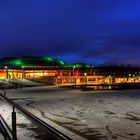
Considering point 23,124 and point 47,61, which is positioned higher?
point 47,61

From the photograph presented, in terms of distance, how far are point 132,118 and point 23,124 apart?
5068mm

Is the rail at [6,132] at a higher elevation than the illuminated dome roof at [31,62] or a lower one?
lower

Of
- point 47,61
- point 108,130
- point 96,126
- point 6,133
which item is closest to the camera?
point 6,133

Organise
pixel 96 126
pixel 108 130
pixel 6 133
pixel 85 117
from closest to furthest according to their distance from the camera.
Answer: pixel 6 133
pixel 108 130
pixel 96 126
pixel 85 117

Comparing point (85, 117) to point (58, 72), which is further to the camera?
point (58, 72)

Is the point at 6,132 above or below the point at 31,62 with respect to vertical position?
below

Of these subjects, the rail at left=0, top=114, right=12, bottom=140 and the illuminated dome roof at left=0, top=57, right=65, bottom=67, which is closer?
the rail at left=0, top=114, right=12, bottom=140

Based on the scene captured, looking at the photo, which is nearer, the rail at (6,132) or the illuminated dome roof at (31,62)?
the rail at (6,132)

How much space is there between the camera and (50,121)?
1360cm

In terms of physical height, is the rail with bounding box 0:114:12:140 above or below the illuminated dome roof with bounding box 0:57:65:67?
below

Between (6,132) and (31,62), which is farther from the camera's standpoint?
(31,62)

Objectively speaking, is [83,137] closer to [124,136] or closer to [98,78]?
[124,136]

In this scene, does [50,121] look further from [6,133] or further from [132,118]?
[6,133]

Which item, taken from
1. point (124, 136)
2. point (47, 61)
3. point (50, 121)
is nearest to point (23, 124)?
point (50, 121)
